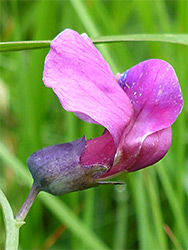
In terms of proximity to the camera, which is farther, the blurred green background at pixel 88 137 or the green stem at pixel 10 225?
the blurred green background at pixel 88 137

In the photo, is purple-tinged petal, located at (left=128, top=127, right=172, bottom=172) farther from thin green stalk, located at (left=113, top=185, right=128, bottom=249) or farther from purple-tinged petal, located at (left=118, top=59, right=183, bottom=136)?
thin green stalk, located at (left=113, top=185, right=128, bottom=249)

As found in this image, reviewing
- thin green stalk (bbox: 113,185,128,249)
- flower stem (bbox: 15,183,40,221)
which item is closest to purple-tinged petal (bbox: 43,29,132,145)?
flower stem (bbox: 15,183,40,221)

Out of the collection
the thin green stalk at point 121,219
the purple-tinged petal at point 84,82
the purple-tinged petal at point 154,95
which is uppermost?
the purple-tinged petal at point 84,82

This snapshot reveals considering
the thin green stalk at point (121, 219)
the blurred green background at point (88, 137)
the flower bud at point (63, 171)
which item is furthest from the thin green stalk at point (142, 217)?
the flower bud at point (63, 171)

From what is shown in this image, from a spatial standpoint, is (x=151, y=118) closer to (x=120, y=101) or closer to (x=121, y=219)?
(x=120, y=101)

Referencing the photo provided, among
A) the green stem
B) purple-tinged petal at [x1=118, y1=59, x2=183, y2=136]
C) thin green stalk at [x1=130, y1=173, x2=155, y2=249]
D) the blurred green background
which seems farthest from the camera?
the blurred green background

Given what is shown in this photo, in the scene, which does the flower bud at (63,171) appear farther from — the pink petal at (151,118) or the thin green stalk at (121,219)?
the thin green stalk at (121,219)

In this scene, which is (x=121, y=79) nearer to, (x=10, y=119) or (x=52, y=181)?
(x=52, y=181)
